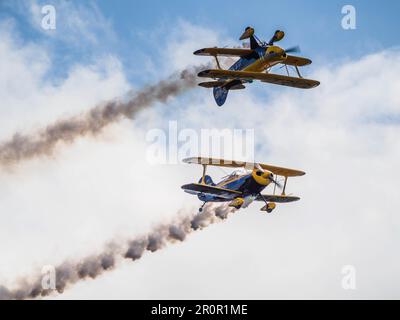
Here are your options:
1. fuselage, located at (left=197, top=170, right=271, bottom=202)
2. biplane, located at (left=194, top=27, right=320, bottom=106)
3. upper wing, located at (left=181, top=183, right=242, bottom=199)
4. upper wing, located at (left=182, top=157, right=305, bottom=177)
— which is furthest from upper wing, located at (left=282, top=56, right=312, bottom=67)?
upper wing, located at (left=181, top=183, right=242, bottom=199)

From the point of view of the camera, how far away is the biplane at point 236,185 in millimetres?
62188

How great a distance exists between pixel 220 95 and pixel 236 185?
25.4 ft

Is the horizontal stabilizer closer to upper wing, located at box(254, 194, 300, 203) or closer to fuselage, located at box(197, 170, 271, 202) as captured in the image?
fuselage, located at box(197, 170, 271, 202)

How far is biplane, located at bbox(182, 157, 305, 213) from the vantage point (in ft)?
204

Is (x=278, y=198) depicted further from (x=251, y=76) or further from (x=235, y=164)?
(x=251, y=76)

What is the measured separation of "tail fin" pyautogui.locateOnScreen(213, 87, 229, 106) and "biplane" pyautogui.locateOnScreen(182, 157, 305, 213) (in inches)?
176

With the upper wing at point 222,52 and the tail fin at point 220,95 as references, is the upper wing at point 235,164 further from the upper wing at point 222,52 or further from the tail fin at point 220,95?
the upper wing at point 222,52

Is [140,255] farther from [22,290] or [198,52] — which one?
[198,52]

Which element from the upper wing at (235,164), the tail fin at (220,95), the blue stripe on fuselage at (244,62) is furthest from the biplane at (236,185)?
the blue stripe on fuselage at (244,62)

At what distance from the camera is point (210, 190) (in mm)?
63906
